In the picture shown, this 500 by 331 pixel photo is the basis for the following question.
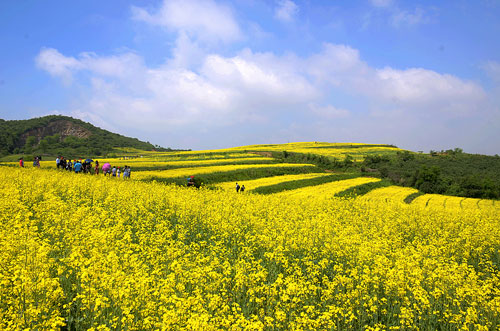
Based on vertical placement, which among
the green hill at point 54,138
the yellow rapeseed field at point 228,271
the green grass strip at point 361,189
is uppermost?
the green hill at point 54,138

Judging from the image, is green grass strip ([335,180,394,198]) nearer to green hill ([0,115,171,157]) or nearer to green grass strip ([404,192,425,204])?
green grass strip ([404,192,425,204])

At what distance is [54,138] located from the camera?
10506 cm

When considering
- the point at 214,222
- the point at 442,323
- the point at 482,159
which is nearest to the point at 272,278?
the point at 442,323

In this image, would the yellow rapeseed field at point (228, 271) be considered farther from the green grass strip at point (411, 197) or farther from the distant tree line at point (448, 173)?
the distant tree line at point (448, 173)

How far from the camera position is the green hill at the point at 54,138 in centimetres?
8919

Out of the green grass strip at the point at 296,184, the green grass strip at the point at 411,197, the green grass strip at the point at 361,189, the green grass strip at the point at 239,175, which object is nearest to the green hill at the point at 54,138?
the green grass strip at the point at 239,175

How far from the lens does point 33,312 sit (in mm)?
4188

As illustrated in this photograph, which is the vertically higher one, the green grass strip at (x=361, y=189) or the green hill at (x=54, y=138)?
the green hill at (x=54, y=138)

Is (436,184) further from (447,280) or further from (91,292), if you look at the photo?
(91,292)

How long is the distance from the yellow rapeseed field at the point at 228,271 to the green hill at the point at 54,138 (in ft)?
253

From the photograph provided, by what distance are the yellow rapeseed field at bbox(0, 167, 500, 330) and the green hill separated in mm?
77015

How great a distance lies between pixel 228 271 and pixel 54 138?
120532mm

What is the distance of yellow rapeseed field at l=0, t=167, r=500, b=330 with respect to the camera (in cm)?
485

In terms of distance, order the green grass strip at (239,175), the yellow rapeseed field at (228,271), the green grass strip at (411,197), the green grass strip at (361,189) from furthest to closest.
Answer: the green grass strip at (239,175), the green grass strip at (361,189), the green grass strip at (411,197), the yellow rapeseed field at (228,271)
